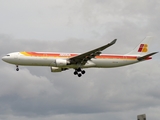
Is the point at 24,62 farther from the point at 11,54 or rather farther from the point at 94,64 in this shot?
the point at 94,64

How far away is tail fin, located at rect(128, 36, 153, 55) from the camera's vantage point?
86.1m

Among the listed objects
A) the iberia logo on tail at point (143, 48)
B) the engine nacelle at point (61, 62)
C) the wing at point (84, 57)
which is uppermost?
the iberia logo on tail at point (143, 48)

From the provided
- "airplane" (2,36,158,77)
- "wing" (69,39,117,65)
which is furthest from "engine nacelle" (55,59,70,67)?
"wing" (69,39,117,65)

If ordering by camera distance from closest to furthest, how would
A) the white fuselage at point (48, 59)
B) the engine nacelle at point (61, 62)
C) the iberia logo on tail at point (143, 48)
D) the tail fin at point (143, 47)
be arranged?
1. the white fuselage at point (48, 59)
2. the engine nacelle at point (61, 62)
3. the tail fin at point (143, 47)
4. the iberia logo on tail at point (143, 48)

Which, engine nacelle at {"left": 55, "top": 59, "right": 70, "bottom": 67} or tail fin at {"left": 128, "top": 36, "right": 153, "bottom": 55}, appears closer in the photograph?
engine nacelle at {"left": 55, "top": 59, "right": 70, "bottom": 67}

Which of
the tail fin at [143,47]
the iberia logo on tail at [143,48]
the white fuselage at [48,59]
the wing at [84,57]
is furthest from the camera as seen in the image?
the iberia logo on tail at [143,48]

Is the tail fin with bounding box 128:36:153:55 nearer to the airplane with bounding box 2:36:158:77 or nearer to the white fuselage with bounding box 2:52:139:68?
the airplane with bounding box 2:36:158:77

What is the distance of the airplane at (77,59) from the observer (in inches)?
2879

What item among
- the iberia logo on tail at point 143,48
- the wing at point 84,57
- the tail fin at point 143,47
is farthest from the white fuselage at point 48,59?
the iberia logo on tail at point 143,48

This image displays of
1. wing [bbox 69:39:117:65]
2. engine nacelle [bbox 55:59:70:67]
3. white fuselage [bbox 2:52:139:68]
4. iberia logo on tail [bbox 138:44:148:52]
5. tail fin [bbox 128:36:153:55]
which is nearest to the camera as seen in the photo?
white fuselage [bbox 2:52:139:68]

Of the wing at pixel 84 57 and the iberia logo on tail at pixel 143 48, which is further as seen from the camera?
the iberia logo on tail at pixel 143 48

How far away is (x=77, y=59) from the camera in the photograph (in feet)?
250

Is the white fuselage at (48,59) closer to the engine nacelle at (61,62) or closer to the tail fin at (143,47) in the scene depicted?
the engine nacelle at (61,62)

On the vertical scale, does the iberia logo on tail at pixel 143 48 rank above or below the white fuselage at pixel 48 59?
above
